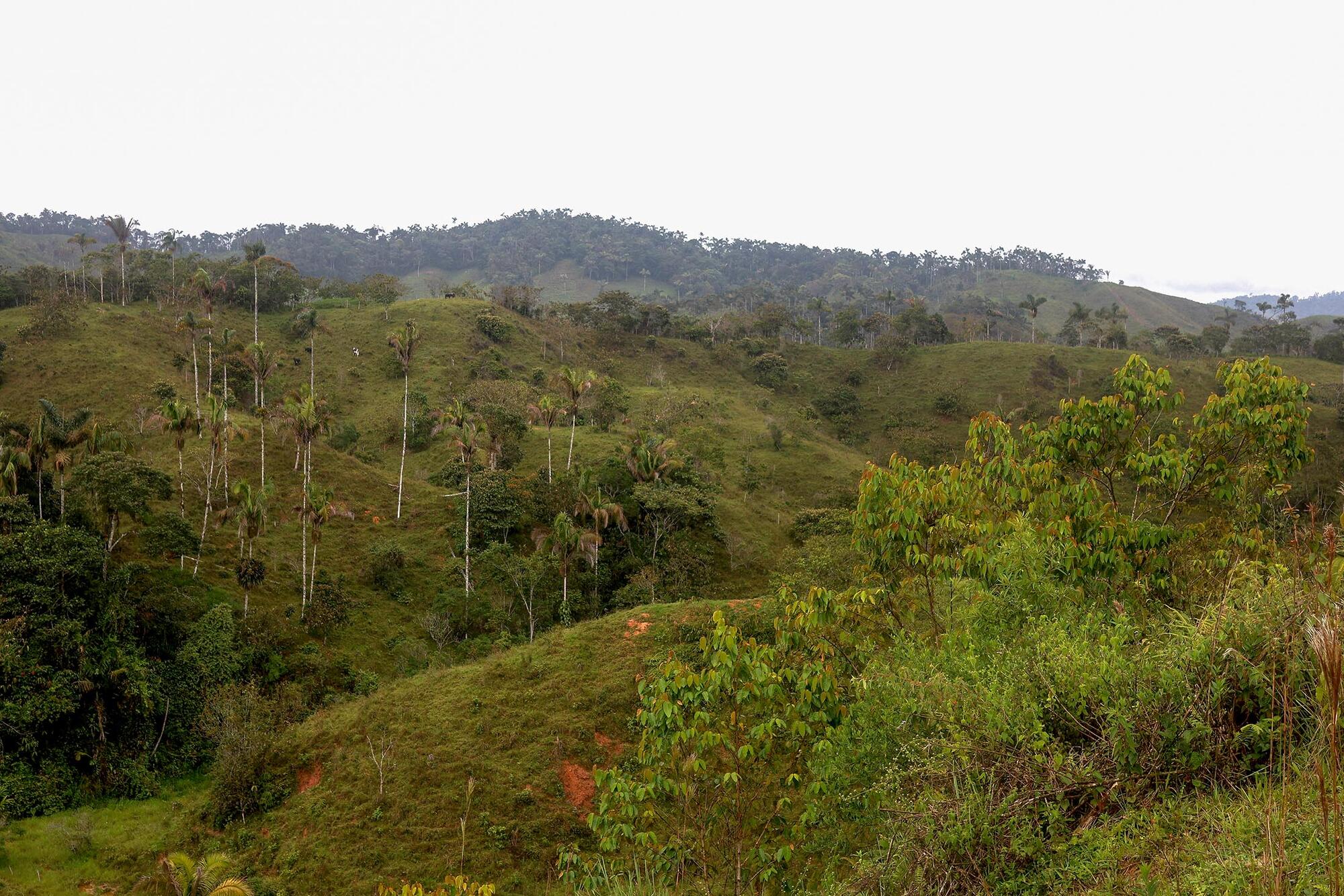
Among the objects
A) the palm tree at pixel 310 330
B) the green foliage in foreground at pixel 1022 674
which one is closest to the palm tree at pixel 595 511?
the green foliage in foreground at pixel 1022 674

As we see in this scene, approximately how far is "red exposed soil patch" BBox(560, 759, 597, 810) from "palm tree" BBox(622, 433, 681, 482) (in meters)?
21.7

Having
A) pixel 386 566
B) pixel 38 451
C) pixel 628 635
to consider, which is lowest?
pixel 628 635

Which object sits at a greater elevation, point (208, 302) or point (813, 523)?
point (208, 302)

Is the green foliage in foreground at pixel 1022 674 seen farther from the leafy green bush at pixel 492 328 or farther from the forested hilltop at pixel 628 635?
the leafy green bush at pixel 492 328

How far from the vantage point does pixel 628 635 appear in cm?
2886

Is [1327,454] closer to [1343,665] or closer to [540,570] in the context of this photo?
[540,570]

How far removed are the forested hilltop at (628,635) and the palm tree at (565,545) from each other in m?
0.28

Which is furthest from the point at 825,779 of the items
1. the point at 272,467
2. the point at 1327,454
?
the point at 1327,454

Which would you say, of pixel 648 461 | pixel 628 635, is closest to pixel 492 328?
pixel 648 461

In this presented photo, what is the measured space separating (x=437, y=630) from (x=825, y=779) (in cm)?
2815

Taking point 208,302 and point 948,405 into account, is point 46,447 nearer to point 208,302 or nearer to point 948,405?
point 208,302

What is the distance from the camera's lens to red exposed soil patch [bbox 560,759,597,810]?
2181cm

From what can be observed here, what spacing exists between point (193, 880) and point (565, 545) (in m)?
20.1

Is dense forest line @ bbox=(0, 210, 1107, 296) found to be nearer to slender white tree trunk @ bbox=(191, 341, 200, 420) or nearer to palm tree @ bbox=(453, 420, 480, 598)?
slender white tree trunk @ bbox=(191, 341, 200, 420)
